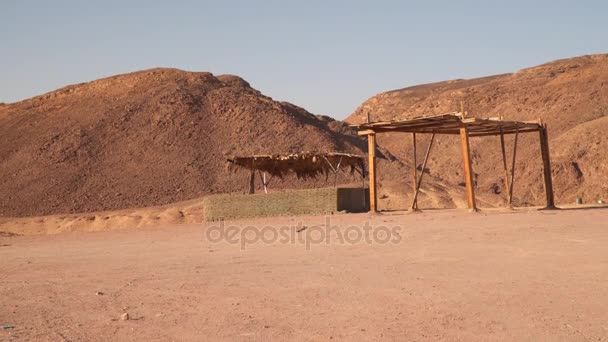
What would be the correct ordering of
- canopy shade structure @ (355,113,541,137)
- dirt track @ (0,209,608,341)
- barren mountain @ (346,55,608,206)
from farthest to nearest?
barren mountain @ (346,55,608,206) → canopy shade structure @ (355,113,541,137) → dirt track @ (0,209,608,341)

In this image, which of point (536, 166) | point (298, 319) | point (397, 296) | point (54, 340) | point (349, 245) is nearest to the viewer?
point (54, 340)

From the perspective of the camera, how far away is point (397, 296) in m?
7.47

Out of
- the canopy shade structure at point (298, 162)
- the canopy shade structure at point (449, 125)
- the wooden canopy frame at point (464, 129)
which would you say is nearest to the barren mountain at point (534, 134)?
the canopy shade structure at point (449, 125)

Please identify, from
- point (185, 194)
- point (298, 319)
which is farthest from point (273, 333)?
point (185, 194)

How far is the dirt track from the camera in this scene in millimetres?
6020

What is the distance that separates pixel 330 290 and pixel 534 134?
136 ft

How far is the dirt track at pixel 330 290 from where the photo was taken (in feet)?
19.7

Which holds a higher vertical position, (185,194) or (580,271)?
(185,194)

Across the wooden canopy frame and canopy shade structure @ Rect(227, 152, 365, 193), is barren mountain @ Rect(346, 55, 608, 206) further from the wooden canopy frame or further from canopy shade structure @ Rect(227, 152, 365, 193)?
canopy shade structure @ Rect(227, 152, 365, 193)

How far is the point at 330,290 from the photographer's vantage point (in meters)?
7.94

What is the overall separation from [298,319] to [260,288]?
74.6 inches

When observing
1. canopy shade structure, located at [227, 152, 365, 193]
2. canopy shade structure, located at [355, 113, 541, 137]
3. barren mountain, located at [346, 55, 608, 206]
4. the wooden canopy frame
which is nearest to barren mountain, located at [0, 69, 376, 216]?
barren mountain, located at [346, 55, 608, 206]

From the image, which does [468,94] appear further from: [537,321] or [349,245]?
[537,321]

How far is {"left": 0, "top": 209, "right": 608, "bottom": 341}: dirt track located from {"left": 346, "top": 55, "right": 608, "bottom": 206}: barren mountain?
10005 mm
